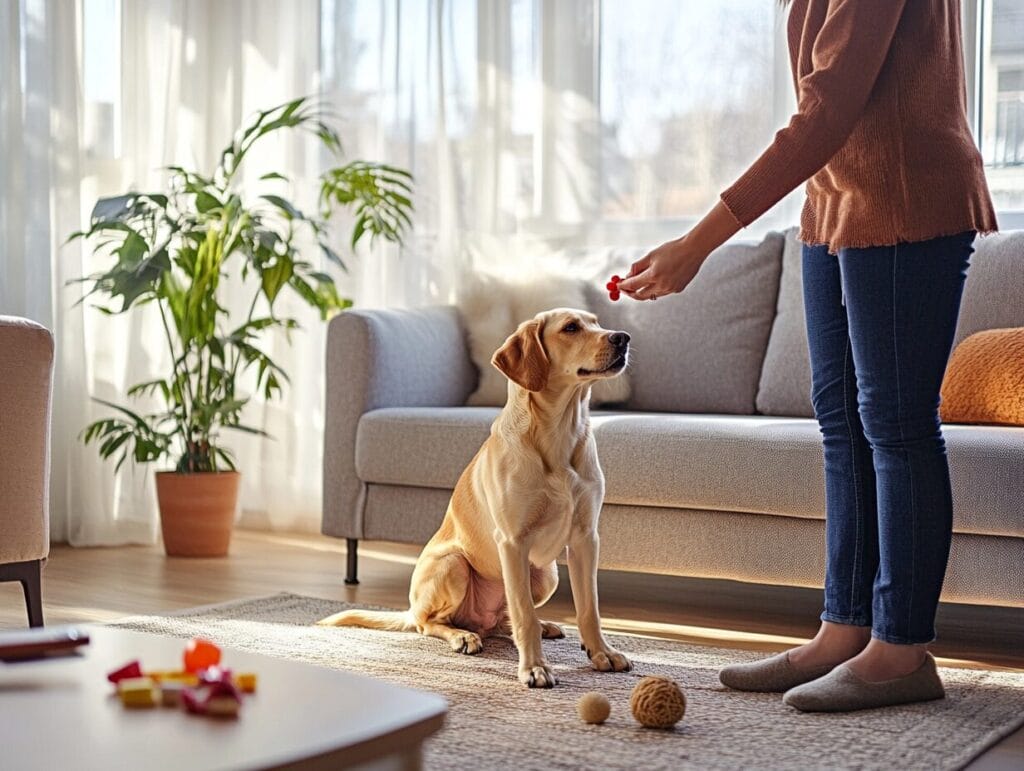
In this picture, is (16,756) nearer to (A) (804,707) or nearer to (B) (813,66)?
(A) (804,707)

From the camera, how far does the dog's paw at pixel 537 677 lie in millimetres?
2338

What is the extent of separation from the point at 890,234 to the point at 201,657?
1.19 metres

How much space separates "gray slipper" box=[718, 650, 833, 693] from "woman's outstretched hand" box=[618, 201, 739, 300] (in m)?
0.71

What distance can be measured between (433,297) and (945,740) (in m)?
2.93

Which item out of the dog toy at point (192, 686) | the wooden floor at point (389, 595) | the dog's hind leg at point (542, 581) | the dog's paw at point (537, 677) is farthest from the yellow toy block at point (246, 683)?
the wooden floor at point (389, 595)

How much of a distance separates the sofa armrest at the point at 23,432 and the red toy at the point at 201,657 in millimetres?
1388

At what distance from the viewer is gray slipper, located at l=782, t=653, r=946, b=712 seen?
210cm

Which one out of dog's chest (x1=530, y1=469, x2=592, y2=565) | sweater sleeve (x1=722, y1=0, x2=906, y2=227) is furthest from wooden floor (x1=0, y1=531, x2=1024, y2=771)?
sweater sleeve (x1=722, y1=0, x2=906, y2=227)

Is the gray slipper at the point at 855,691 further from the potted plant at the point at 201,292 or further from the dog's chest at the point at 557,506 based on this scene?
the potted plant at the point at 201,292

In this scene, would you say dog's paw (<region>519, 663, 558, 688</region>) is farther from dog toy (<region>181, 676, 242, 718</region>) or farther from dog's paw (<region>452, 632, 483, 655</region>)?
dog toy (<region>181, 676, 242, 718</region>)

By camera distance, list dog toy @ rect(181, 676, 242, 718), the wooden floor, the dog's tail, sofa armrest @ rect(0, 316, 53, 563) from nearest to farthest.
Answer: dog toy @ rect(181, 676, 242, 718) < sofa armrest @ rect(0, 316, 53, 563) < the dog's tail < the wooden floor

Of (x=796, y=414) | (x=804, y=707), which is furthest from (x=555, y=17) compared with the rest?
(x=804, y=707)

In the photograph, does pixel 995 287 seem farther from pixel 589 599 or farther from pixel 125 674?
pixel 125 674

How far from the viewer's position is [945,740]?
1979 mm
